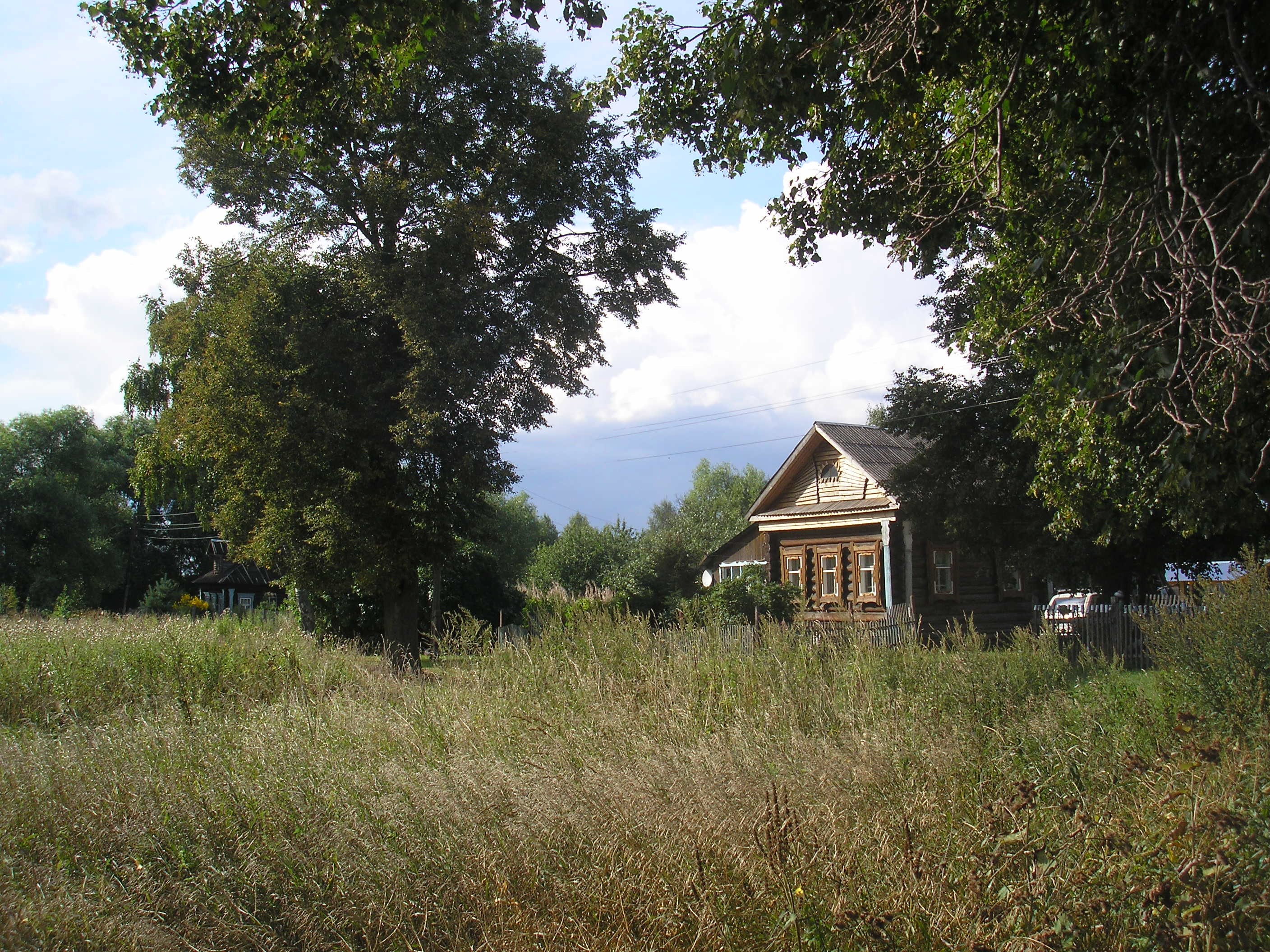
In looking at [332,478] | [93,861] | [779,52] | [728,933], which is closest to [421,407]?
[332,478]

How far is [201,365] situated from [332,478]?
4.33 m

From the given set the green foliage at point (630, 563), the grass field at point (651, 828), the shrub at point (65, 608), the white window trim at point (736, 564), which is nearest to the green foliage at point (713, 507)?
the green foliage at point (630, 563)

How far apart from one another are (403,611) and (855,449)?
13671 millimetres

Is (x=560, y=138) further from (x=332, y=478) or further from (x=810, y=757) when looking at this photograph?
(x=810, y=757)

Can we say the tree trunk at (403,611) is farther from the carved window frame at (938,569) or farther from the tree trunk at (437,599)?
the carved window frame at (938,569)

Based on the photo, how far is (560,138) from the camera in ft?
60.4

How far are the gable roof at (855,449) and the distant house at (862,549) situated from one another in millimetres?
Answer: 34

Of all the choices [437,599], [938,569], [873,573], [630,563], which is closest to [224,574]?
[630,563]

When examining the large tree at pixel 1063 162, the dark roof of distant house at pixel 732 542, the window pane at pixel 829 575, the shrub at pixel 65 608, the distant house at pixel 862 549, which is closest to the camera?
the large tree at pixel 1063 162

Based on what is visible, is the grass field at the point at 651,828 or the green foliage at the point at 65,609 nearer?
the grass field at the point at 651,828

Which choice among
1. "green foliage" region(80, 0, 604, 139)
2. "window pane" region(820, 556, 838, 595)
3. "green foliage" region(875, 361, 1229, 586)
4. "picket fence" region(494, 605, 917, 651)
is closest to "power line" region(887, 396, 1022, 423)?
"green foliage" region(875, 361, 1229, 586)

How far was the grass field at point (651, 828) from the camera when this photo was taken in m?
3.38

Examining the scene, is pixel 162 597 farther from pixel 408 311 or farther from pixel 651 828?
pixel 651 828

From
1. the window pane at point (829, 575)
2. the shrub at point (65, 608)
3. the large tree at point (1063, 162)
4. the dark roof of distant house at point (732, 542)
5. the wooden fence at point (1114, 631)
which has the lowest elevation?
the wooden fence at point (1114, 631)
